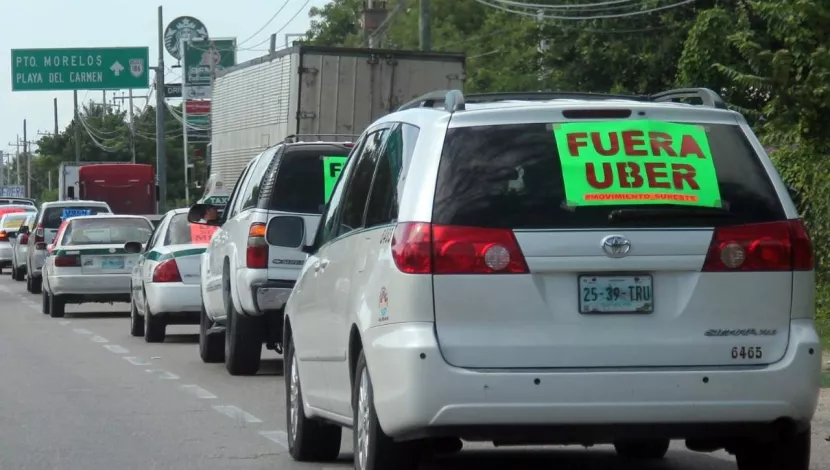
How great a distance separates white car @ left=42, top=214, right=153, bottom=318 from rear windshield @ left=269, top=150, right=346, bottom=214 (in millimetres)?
11664

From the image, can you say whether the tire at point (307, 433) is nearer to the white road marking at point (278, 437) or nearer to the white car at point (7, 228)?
the white road marking at point (278, 437)

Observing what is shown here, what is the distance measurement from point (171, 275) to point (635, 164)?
43.4ft

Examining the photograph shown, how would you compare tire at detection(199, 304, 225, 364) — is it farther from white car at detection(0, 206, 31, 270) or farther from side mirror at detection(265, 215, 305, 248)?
white car at detection(0, 206, 31, 270)

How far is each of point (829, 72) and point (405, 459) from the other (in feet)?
30.8

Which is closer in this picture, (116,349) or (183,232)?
(116,349)

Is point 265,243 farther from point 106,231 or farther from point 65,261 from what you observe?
point 106,231

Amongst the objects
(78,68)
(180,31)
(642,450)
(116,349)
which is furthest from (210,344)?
(180,31)

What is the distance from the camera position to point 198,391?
46.8 feet

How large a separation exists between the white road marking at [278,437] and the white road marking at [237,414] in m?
0.61

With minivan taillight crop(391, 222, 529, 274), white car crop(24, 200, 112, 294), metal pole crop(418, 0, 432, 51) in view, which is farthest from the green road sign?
minivan taillight crop(391, 222, 529, 274)

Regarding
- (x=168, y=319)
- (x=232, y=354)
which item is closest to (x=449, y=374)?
(x=232, y=354)

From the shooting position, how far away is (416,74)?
25.2 metres

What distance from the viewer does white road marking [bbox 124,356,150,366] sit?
57.0 ft

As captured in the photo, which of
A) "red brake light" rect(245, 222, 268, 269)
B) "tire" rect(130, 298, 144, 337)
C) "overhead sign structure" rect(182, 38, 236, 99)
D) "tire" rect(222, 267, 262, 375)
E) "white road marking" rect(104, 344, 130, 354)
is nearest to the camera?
"red brake light" rect(245, 222, 268, 269)
